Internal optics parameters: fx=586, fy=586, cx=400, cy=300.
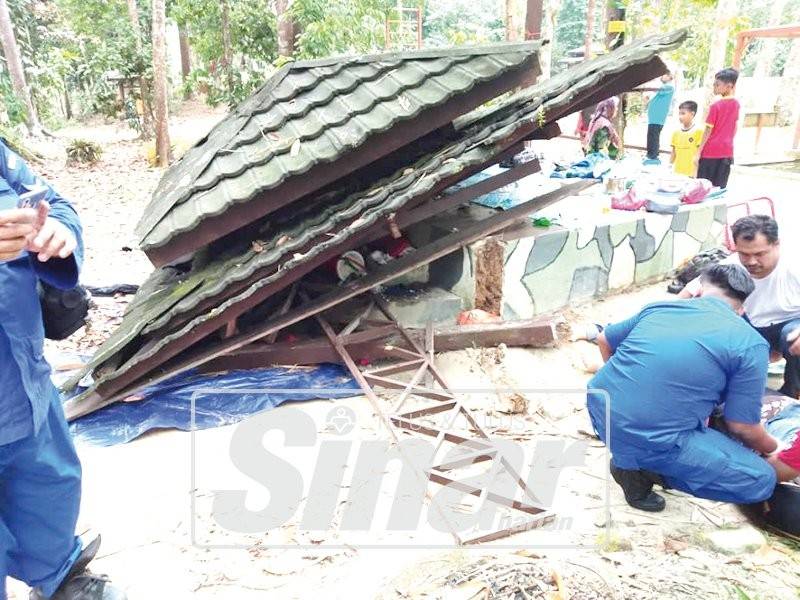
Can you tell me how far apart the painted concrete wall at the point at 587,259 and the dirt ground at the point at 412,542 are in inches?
46.1

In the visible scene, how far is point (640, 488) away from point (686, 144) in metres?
6.91

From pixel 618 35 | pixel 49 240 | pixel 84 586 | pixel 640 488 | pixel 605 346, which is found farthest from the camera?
pixel 618 35

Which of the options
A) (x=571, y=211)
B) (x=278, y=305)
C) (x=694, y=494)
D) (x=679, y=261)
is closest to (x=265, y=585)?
(x=694, y=494)

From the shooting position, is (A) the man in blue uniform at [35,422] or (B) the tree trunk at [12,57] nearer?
(A) the man in blue uniform at [35,422]

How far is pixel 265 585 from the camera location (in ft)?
8.61

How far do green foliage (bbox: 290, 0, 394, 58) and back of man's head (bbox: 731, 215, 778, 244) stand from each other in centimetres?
778

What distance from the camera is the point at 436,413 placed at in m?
4.02

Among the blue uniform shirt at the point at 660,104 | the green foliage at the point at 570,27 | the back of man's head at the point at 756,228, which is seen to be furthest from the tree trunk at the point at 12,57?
the green foliage at the point at 570,27

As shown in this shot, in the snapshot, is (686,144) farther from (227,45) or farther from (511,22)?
(227,45)

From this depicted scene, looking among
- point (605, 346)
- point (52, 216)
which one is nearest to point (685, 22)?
point (605, 346)

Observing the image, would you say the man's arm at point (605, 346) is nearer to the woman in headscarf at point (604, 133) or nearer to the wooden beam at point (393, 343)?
the wooden beam at point (393, 343)

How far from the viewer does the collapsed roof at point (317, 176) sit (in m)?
3.80

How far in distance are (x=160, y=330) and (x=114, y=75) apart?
50.2 ft

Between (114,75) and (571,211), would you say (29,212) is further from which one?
(114,75)
